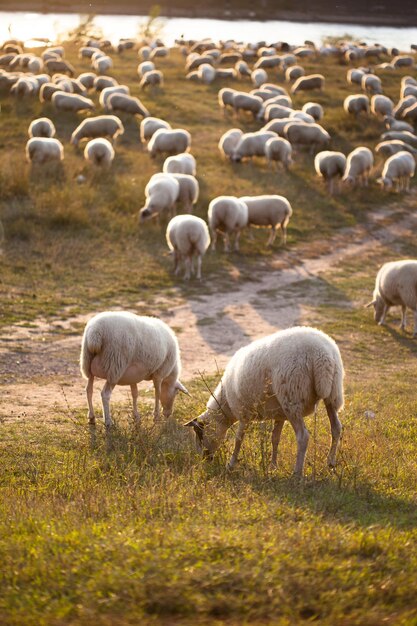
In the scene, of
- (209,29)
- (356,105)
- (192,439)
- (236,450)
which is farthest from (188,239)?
(209,29)

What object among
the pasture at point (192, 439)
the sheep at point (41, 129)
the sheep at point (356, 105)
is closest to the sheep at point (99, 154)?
the pasture at point (192, 439)

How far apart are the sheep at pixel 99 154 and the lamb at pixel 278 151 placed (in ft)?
13.6

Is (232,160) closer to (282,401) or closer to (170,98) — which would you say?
(170,98)

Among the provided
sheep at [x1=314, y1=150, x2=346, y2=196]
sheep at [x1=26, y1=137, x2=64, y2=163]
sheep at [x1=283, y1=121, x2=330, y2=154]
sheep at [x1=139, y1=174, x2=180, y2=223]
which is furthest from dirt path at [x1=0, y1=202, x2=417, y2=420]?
sheep at [x1=283, y1=121, x2=330, y2=154]

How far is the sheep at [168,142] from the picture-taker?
22.7 meters

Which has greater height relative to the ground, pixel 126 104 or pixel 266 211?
pixel 126 104

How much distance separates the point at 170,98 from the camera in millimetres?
32031

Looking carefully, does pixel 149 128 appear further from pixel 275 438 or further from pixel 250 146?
pixel 275 438

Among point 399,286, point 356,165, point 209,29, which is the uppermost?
point 209,29

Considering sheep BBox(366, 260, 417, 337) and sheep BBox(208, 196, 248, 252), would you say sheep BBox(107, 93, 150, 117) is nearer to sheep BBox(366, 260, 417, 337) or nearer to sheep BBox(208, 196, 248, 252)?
sheep BBox(208, 196, 248, 252)

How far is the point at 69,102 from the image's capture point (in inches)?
1064

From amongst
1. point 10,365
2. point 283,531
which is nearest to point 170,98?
point 10,365

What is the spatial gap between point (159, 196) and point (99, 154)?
4.53 metres

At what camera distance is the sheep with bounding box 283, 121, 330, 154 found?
24984mm
